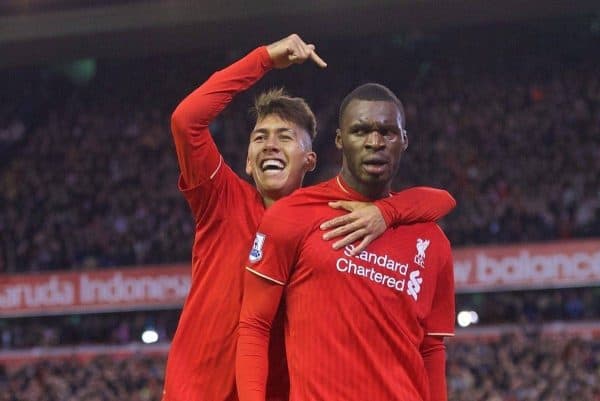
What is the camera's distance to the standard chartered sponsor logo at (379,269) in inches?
115

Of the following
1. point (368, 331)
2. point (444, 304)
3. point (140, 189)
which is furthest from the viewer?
point (140, 189)

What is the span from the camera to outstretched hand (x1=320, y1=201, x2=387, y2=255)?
9.60 ft

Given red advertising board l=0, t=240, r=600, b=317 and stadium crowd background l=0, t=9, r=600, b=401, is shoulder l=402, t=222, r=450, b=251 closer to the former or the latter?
stadium crowd background l=0, t=9, r=600, b=401

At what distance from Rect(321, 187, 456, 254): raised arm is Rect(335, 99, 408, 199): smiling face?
8 cm

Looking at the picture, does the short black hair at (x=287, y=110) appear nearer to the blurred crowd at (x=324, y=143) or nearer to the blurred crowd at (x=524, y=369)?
the blurred crowd at (x=524, y=369)

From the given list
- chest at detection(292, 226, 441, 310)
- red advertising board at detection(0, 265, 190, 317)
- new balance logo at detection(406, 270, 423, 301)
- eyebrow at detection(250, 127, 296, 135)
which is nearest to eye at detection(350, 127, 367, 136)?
chest at detection(292, 226, 441, 310)

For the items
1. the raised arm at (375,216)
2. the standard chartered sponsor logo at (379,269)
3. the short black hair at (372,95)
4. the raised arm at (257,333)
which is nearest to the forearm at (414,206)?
the raised arm at (375,216)

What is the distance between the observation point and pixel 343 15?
16.6 meters

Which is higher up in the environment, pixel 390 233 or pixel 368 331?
pixel 390 233

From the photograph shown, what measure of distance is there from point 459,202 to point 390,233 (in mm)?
13392

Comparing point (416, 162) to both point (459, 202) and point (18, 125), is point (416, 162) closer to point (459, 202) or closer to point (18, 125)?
point (459, 202)

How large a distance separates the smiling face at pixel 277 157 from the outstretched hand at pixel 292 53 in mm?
267

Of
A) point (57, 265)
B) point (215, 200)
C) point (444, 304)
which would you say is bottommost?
point (444, 304)

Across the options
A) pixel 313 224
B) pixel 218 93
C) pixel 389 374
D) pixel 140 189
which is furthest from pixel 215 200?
pixel 140 189
